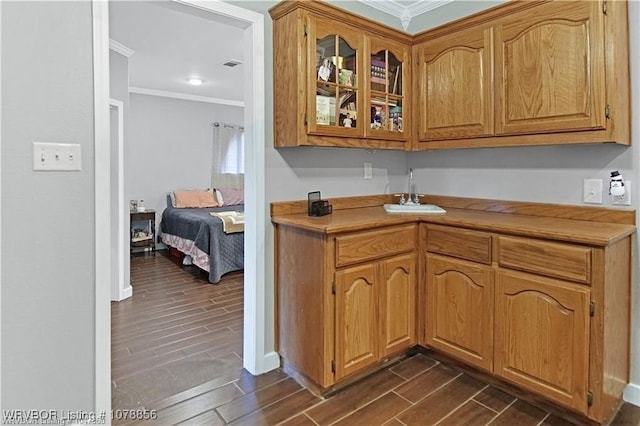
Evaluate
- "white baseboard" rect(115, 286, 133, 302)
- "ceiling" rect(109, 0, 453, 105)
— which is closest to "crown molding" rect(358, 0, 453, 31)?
"ceiling" rect(109, 0, 453, 105)

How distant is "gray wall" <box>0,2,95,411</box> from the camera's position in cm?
156

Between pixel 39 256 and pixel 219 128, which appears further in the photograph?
pixel 219 128

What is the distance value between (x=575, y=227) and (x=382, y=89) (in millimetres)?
1419

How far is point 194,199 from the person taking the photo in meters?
6.50

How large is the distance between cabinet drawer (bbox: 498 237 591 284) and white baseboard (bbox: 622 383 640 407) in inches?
31.5

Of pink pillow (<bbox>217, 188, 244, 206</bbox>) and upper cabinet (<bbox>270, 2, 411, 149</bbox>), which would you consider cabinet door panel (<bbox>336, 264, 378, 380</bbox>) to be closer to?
upper cabinet (<bbox>270, 2, 411, 149</bbox>)

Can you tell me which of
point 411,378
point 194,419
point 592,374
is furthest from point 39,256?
point 592,374

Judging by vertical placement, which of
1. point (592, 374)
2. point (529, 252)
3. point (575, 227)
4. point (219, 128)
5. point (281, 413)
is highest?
point (219, 128)

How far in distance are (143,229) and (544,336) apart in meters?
5.70

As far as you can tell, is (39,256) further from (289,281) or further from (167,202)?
(167,202)

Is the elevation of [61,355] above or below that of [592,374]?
above

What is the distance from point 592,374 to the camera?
70.2 inches

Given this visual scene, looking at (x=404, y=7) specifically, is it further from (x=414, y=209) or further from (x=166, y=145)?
(x=166, y=145)

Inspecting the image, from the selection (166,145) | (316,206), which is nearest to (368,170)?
(316,206)
